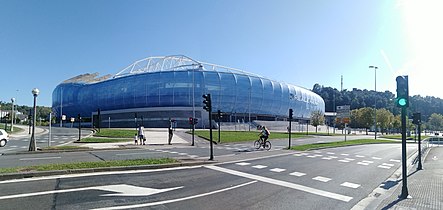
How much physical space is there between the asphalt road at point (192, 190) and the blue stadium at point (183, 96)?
6942 centimetres

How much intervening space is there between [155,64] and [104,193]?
109 m

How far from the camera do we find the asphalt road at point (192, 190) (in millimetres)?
6689

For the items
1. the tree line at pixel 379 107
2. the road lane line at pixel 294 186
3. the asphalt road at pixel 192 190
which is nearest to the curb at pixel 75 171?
the asphalt road at pixel 192 190

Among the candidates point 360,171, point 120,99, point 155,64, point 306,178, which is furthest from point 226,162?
point 155,64

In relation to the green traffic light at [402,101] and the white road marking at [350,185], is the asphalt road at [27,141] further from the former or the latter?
the green traffic light at [402,101]

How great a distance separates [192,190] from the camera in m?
8.18

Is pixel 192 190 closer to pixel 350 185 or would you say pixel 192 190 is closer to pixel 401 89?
pixel 350 185

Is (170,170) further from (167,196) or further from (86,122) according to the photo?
(86,122)

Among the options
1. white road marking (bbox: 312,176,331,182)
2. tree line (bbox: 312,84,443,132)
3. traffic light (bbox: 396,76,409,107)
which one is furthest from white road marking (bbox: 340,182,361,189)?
tree line (bbox: 312,84,443,132)

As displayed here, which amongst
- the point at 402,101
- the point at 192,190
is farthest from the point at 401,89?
the point at 192,190

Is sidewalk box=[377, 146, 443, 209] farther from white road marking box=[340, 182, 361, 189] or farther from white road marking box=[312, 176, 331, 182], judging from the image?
white road marking box=[312, 176, 331, 182]

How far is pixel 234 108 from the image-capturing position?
92.9 meters

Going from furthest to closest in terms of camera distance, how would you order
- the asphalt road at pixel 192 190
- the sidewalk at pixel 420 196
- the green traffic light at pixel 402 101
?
the green traffic light at pixel 402 101 < the sidewalk at pixel 420 196 < the asphalt road at pixel 192 190

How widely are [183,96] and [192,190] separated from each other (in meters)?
79.7
